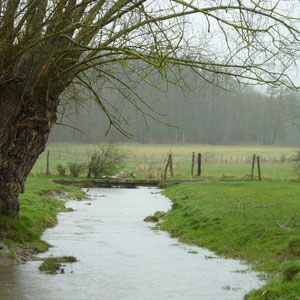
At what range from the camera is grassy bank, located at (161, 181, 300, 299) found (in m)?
10.1

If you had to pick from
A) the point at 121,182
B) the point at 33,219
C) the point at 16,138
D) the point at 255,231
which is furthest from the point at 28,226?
→ the point at 121,182

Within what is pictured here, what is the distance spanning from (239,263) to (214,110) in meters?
119

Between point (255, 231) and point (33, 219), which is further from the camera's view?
point (33, 219)

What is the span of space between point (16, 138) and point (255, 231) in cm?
654

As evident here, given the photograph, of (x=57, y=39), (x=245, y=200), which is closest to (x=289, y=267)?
(x=57, y=39)

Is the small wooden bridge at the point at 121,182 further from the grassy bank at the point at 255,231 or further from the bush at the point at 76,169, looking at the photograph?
the grassy bank at the point at 255,231

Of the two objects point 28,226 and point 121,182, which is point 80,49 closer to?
point 28,226

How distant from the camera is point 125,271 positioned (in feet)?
43.7

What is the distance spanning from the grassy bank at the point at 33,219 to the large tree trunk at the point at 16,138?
51 centimetres

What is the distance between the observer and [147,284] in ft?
39.0

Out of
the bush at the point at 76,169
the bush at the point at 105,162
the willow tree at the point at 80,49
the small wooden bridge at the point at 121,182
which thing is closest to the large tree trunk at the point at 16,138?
the willow tree at the point at 80,49

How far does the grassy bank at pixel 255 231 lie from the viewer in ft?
33.2

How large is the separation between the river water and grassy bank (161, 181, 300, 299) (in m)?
0.53

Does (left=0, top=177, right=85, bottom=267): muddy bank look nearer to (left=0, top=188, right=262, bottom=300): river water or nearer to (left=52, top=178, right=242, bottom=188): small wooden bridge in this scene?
(left=0, top=188, right=262, bottom=300): river water
